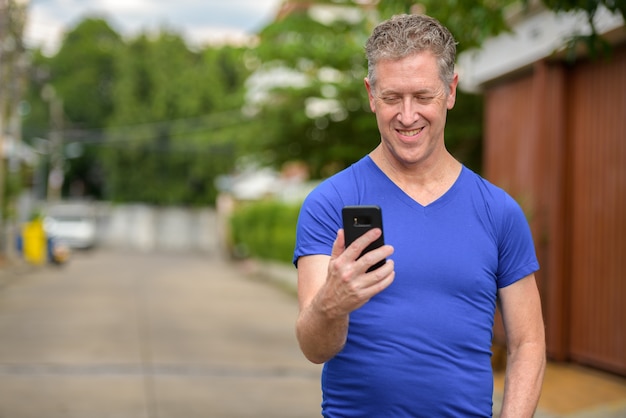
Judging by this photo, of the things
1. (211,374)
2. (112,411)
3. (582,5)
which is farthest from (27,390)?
(582,5)

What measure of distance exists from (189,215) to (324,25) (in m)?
52.2

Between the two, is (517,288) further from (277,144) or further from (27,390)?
(277,144)

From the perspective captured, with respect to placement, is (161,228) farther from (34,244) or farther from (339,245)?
(339,245)

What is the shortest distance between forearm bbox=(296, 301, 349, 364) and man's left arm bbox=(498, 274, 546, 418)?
20.4 inches

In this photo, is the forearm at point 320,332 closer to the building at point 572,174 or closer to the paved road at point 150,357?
the paved road at point 150,357

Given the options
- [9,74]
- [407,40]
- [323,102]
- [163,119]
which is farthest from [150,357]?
[163,119]

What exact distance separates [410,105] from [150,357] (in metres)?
9.16

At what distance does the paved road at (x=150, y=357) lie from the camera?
27.3 ft

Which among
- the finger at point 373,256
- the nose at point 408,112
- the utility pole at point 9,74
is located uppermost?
the utility pole at point 9,74

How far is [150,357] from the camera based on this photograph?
11.1 m

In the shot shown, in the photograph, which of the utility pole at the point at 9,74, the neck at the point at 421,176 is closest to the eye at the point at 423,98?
the neck at the point at 421,176

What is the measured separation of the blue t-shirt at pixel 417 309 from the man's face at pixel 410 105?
108 mm

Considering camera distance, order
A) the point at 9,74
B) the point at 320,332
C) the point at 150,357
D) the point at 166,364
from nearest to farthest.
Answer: the point at 320,332 → the point at 166,364 → the point at 150,357 → the point at 9,74

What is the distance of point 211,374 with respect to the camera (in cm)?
1006
